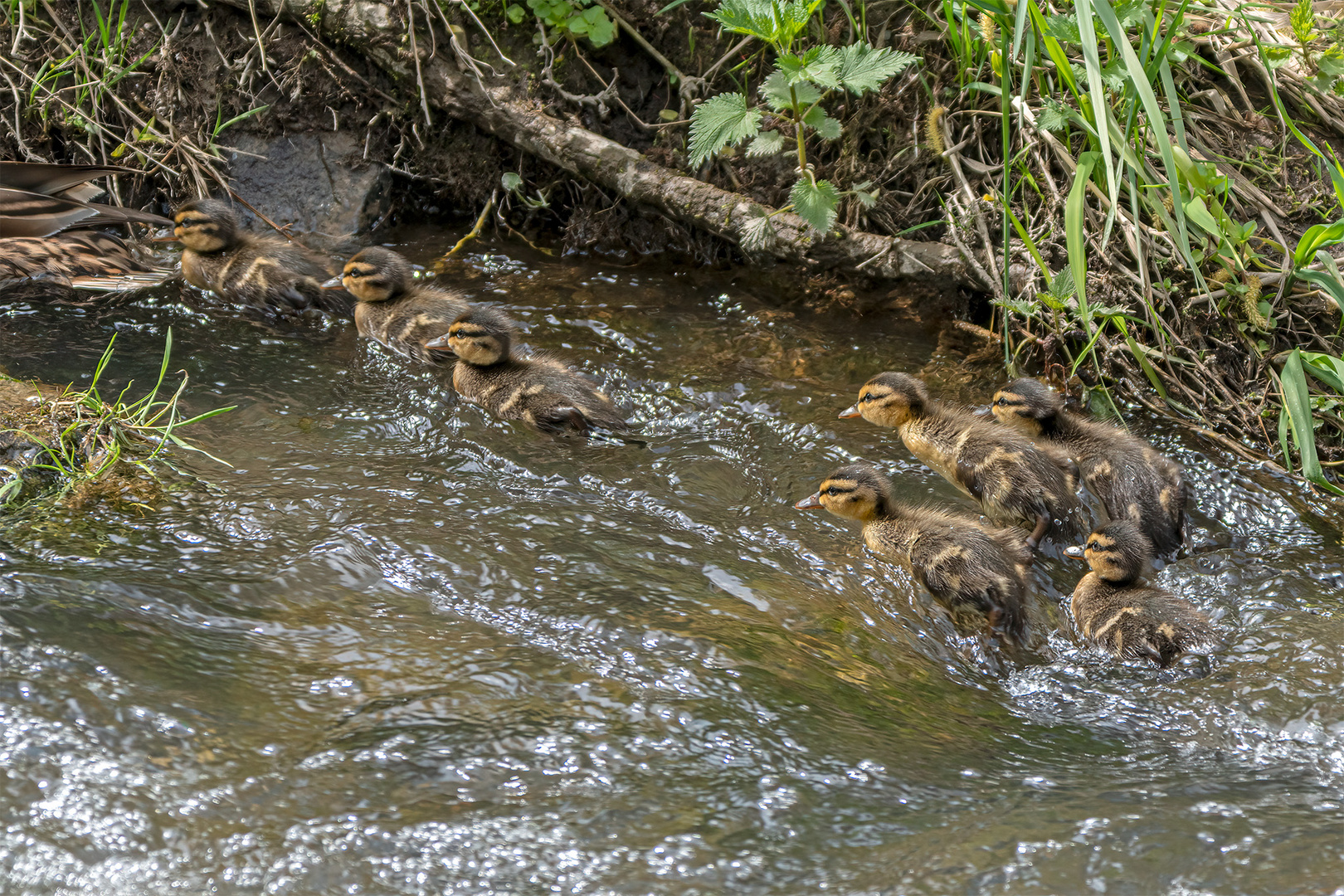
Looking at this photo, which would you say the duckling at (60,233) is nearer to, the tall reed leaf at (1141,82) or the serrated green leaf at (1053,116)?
the serrated green leaf at (1053,116)

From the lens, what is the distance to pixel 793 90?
3963 mm

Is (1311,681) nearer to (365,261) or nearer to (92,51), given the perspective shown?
(365,261)

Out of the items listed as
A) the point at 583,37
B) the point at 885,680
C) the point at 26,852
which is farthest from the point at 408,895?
the point at 583,37

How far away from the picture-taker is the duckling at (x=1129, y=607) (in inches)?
109

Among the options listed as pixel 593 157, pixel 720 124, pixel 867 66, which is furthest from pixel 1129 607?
pixel 593 157

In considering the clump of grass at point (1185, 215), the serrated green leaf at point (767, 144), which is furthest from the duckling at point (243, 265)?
the clump of grass at point (1185, 215)

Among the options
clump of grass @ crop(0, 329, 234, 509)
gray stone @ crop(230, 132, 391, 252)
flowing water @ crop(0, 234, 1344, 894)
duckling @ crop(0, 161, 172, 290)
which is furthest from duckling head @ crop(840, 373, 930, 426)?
duckling @ crop(0, 161, 172, 290)

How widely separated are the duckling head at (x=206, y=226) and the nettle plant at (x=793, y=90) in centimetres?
197

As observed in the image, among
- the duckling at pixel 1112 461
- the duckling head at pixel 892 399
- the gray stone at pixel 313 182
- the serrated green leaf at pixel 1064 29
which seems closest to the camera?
the duckling at pixel 1112 461

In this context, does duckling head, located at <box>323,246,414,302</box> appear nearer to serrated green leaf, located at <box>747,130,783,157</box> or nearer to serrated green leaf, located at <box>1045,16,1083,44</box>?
serrated green leaf, located at <box>747,130,783,157</box>

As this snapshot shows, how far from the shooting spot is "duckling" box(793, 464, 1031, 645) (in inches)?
116

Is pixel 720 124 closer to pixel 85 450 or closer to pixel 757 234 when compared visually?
pixel 757 234

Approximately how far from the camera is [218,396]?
148 inches

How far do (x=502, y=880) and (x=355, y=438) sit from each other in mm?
2001
